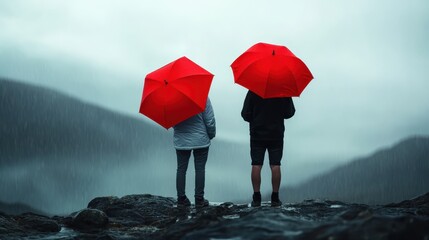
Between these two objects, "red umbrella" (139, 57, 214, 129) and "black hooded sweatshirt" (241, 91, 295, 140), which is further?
"black hooded sweatshirt" (241, 91, 295, 140)

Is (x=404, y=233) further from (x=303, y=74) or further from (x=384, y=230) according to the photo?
(x=303, y=74)

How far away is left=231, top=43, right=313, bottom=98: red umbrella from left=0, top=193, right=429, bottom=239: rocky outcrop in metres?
2.02

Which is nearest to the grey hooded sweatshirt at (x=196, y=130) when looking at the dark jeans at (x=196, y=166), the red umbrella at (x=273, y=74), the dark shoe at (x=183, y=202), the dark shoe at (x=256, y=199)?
the dark jeans at (x=196, y=166)

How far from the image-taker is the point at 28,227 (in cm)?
852

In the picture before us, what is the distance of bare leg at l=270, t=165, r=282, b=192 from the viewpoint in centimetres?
872

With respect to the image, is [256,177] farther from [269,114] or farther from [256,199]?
[269,114]

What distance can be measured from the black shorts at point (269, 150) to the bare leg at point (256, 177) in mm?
91

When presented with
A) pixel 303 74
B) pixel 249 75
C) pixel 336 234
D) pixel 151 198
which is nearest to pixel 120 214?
pixel 151 198

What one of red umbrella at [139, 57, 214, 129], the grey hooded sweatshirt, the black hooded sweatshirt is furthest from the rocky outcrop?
red umbrella at [139, 57, 214, 129]

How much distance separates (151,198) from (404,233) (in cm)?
909

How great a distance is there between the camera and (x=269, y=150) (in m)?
8.81

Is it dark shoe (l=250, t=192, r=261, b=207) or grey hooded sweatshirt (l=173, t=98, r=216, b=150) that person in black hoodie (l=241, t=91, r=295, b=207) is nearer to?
dark shoe (l=250, t=192, r=261, b=207)

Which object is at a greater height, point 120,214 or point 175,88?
point 175,88

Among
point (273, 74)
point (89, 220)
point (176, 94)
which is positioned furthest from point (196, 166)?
point (273, 74)
